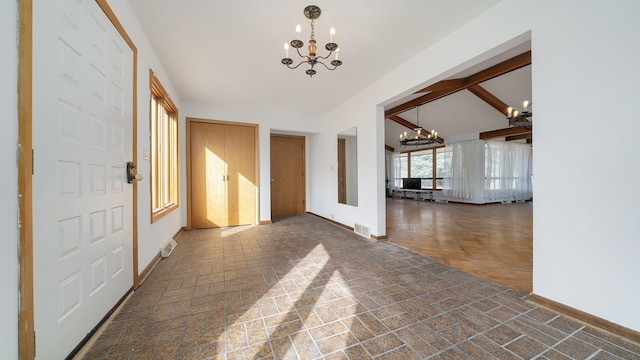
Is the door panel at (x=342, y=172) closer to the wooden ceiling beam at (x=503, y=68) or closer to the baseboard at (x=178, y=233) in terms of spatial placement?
the baseboard at (x=178, y=233)

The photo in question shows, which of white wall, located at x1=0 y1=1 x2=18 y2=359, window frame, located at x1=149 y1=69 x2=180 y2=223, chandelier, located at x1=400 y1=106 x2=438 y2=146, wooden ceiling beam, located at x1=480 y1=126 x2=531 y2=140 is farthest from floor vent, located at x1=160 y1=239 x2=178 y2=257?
wooden ceiling beam, located at x1=480 y1=126 x2=531 y2=140

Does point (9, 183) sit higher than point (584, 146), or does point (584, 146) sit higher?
point (584, 146)

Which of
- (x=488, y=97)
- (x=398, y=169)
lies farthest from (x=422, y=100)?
(x=398, y=169)

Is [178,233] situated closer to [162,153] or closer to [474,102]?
[162,153]

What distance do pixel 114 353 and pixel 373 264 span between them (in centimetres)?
223

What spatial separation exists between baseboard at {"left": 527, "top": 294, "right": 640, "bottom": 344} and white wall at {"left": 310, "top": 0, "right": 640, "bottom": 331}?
1.2 inches

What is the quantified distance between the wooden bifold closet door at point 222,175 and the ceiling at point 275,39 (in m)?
Answer: 0.68

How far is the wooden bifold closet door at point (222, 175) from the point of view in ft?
15.0

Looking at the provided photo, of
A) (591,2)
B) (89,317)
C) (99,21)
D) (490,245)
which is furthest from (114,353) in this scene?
(490,245)

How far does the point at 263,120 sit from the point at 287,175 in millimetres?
1649

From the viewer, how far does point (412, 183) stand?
1062 cm

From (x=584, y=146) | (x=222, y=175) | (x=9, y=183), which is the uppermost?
(x=584, y=146)

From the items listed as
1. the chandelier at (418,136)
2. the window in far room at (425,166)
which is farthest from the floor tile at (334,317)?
the window in far room at (425,166)

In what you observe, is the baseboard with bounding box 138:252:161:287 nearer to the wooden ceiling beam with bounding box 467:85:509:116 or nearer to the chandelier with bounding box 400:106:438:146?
the chandelier with bounding box 400:106:438:146
